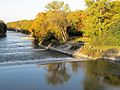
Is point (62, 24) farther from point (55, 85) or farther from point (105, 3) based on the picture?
point (55, 85)

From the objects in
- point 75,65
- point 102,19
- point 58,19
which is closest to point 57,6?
point 58,19

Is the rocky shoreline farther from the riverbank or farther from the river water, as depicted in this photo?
the river water

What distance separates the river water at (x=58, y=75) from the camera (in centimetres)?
2908

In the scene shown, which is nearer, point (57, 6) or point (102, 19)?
point (102, 19)

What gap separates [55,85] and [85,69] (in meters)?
9.94

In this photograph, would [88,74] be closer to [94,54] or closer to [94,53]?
[94,54]

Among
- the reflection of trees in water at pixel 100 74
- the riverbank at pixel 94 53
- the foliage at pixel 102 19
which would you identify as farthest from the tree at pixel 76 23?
the reflection of trees in water at pixel 100 74

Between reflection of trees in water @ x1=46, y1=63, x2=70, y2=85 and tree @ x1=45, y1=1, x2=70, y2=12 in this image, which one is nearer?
reflection of trees in water @ x1=46, y1=63, x2=70, y2=85

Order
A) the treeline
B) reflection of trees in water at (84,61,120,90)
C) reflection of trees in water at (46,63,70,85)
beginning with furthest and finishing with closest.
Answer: the treeline < reflection of trees in water at (46,63,70,85) < reflection of trees in water at (84,61,120,90)

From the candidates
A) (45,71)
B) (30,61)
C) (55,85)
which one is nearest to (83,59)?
(30,61)

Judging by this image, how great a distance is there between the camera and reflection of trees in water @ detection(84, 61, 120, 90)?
2975cm

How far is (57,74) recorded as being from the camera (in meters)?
36.0

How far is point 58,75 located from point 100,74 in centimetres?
523

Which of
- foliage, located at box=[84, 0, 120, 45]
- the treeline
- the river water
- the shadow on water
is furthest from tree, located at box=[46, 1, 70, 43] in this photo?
the shadow on water
